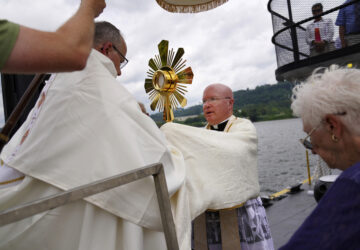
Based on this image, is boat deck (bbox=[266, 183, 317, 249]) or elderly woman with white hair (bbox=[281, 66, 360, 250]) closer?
elderly woman with white hair (bbox=[281, 66, 360, 250])

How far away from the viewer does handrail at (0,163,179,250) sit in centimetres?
85

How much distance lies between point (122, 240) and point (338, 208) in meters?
0.86

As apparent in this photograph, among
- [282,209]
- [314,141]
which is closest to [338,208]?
[314,141]

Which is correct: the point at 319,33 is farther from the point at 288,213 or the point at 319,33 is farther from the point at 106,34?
the point at 106,34

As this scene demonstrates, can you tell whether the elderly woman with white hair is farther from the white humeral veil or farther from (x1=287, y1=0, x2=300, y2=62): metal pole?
(x1=287, y1=0, x2=300, y2=62): metal pole

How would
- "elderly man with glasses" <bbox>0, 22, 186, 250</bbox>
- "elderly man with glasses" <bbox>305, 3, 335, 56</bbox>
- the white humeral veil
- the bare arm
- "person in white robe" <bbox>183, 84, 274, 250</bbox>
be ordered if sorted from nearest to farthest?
the bare arm < "elderly man with glasses" <bbox>0, 22, 186, 250</bbox> < the white humeral veil < "person in white robe" <bbox>183, 84, 274, 250</bbox> < "elderly man with glasses" <bbox>305, 3, 335, 56</bbox>

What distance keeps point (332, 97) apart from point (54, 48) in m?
1.14

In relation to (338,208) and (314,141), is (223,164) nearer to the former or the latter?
(314,141)

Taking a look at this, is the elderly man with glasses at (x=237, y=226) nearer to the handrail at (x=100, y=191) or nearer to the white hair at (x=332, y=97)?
the white hair at (x=332, y=97)

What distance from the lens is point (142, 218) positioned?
4.07 ft

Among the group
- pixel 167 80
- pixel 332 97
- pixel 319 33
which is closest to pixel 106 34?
pixel 167 80

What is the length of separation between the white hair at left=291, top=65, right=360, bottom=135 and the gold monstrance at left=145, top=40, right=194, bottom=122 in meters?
1.09

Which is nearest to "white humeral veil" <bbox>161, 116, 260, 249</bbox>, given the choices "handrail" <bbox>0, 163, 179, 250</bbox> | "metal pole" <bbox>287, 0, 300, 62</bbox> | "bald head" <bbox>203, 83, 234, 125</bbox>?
"handrail" <bbox>0, 163, 179, 250</bbox>

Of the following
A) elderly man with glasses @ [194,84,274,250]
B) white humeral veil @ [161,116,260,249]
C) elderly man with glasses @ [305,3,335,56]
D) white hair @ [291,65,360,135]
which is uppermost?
elderly man with glasses @ [305,3,335,56]
